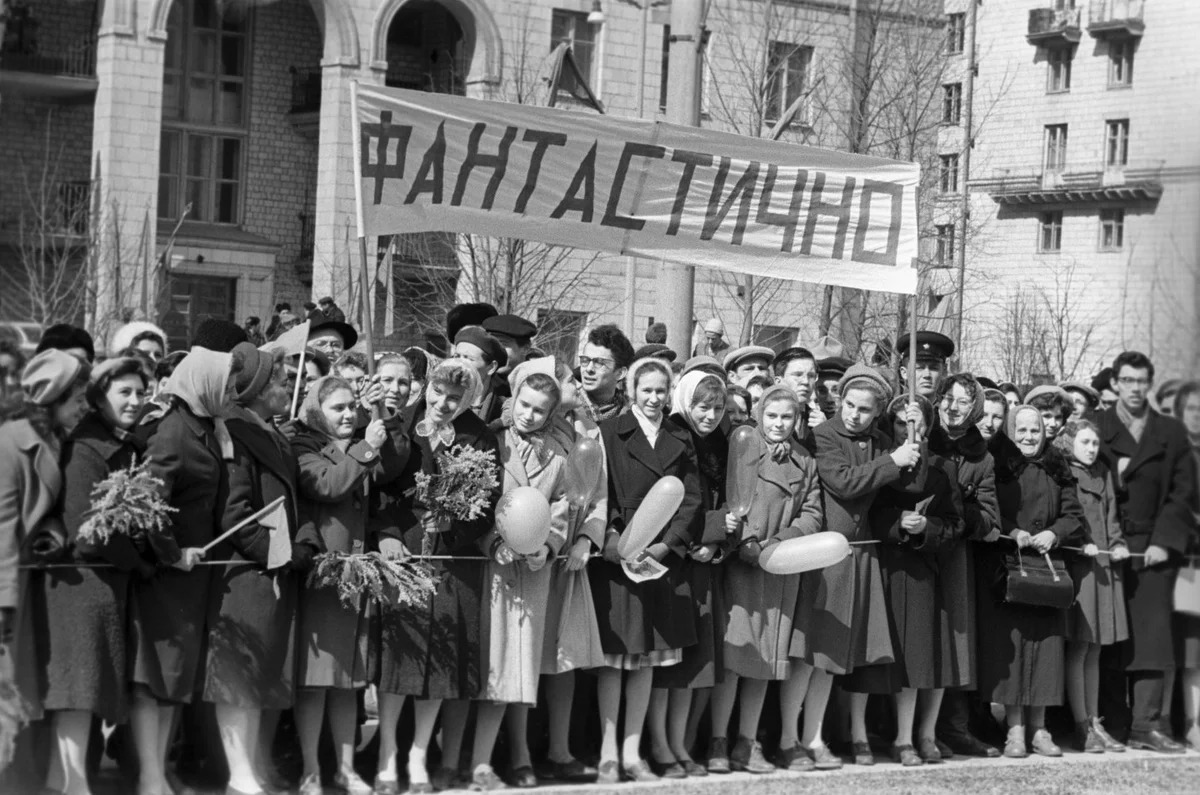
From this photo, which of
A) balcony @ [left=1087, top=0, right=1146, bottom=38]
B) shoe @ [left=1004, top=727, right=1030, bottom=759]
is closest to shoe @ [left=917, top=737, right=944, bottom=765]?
shoe @ [left=1004, top=727, right=1030, bottom=759]

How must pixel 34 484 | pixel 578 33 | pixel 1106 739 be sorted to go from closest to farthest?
pixel 34 484 < pixel 1106 739 < pixel 578 33

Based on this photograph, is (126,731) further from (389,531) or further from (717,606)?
(717,606)

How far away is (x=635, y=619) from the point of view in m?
8.41

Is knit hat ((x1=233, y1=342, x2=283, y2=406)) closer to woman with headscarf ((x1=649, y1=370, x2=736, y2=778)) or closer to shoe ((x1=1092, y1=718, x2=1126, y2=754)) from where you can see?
woman with headscarf ((x1=649, y1=370, x2=736, y2=778))

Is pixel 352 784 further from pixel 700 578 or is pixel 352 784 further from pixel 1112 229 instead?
pixel 1112 229

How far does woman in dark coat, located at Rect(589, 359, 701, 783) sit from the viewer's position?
8.41m

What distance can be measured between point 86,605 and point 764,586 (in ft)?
11.5

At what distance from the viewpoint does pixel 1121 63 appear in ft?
11.6

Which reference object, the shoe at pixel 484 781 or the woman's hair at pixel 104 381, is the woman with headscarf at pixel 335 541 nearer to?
the shoe at pixel 484 781

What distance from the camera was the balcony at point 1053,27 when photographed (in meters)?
5.56

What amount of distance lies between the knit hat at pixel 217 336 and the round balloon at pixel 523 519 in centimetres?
139

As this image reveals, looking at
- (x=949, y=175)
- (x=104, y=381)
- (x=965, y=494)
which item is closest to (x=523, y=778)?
(x=104, y=381)

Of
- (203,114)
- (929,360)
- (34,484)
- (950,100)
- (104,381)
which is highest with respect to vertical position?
(203,114)

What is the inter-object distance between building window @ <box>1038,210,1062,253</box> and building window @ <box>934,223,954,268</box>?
15076 mm
